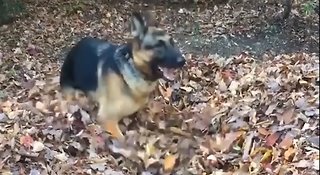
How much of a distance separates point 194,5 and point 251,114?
18.5ft

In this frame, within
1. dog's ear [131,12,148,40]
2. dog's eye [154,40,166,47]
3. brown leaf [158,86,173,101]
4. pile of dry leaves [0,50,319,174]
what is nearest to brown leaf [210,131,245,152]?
pile of dry leaves [0,50,319,174]

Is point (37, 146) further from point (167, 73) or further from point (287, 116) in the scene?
point (287, 116)

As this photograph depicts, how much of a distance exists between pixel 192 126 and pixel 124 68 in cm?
59

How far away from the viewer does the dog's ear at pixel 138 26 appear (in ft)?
14.8

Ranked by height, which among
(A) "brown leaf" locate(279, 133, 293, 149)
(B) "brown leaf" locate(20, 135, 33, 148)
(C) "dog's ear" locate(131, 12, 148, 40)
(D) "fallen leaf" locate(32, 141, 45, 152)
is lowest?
(B) "brown leaf" locate(20, 135, 33, 148)

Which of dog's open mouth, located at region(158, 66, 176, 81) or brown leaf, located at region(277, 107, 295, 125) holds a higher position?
dog's open mouth, located at region(158, 66, 176, 81)

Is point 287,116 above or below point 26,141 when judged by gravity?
above

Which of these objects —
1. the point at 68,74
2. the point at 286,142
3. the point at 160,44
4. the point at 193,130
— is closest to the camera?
the point at 286,142

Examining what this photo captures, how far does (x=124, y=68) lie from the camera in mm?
4691

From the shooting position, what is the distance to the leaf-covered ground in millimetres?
3979

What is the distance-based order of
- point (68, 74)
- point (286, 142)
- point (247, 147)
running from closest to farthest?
point (286, 142) < point (247, 147) < point (68, 74)

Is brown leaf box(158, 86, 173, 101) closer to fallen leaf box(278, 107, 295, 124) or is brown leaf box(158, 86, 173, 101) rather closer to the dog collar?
the dog collar

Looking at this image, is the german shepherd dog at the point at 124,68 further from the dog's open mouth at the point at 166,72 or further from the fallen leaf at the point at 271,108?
the fallen leaf at the point at 271,108

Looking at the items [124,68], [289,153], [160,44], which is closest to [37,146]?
[124,68]
